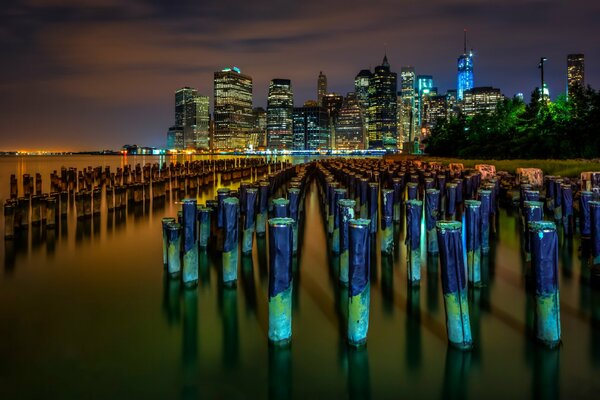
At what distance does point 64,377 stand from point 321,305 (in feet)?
10.7

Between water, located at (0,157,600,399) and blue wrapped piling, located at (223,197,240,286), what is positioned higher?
blue wrapped piling, located at (223,197,240,286)

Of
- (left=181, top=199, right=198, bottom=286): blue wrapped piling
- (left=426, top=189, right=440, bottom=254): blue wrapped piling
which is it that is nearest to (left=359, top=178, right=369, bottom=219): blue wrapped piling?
(left=426, top=189, right=440, bottom=254): blue wrapped piling

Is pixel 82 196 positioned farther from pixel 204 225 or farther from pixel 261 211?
pixel 204 225

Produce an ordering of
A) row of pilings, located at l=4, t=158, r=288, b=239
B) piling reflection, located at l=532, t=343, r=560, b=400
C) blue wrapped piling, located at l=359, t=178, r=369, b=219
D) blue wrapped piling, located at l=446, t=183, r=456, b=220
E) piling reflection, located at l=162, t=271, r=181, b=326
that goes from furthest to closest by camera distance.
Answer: row of pilings, located at l=4, t=158, r=288, b=239 → blue wrapped piling, located at l=359, t=178, r=369, b=219 → blue wrapped piling, located at l=446, t=183, r=456, b=220 → piling reflection, located at l=162, t=271, r=181, b=326 → piling reflection, located at l=532, t=343, r=560, b=400

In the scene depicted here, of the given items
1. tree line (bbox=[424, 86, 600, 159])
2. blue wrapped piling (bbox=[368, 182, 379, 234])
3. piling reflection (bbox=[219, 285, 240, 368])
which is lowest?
piling reflection (bbox=[219, 285, 240, 368])

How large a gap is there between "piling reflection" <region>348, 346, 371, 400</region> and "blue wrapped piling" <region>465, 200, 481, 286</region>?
279 centimetres

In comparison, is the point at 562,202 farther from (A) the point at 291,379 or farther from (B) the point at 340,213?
(A) the point at 291,379

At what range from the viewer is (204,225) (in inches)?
388

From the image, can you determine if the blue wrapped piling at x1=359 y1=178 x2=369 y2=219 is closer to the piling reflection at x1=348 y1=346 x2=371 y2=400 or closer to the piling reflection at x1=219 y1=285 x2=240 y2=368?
the piling reflection at x1=219 y1=285 x2=240 y2=368

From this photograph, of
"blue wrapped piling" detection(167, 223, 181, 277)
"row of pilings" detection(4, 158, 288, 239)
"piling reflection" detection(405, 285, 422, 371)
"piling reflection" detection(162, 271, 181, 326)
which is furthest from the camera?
"row of pilings" detection(4, 158, 288, 239)

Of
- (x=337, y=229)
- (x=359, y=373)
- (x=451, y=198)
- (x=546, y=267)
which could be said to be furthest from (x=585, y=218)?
(x=359, y=373)

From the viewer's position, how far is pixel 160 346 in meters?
5.31

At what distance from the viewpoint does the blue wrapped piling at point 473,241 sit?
23.0ft

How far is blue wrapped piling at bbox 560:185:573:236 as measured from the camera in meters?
11.3
